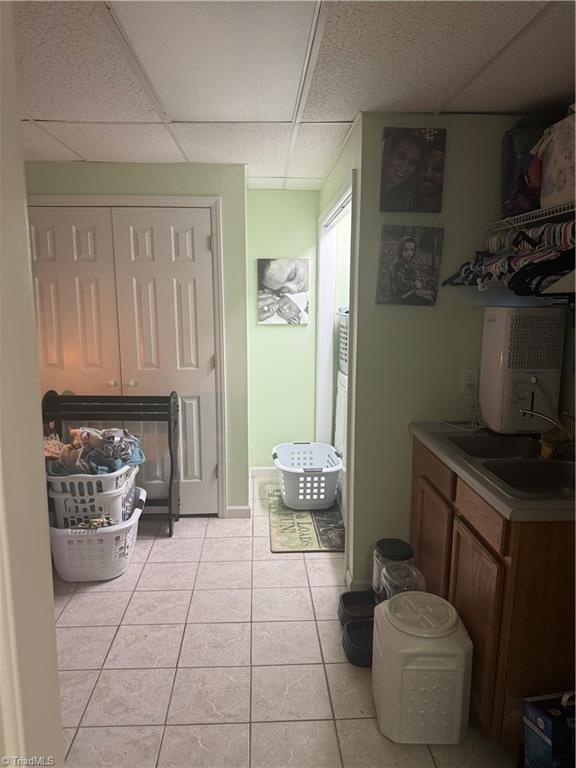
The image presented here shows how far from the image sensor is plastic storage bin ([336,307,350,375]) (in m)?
3.52

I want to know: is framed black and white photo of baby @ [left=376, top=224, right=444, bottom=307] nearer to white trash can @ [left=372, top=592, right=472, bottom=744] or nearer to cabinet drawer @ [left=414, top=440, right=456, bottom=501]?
cabinet drawer @ [left=414, top=440, right=456, bottom=501]

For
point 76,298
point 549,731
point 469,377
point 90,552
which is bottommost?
point 90,552

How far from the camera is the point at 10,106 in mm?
736

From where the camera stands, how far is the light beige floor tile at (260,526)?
3180mm

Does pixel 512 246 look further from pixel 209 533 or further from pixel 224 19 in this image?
pixel 209 533

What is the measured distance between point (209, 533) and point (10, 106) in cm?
280

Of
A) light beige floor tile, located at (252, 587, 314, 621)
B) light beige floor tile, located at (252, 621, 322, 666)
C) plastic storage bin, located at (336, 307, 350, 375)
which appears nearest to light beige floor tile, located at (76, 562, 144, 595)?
light beige floor tile, located at (252, 587, 314, 621)

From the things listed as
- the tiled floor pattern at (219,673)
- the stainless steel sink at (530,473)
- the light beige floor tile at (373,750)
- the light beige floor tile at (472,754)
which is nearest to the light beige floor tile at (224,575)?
the tiled floor pattern at (219,673)

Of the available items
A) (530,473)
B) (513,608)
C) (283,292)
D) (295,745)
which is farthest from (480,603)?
(283,292)

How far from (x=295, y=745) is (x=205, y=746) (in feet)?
1.00

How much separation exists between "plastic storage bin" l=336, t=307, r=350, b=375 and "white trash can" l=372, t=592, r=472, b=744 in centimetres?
203

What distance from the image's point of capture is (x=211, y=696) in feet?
6.15

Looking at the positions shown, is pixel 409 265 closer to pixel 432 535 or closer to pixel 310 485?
pixel 432 535

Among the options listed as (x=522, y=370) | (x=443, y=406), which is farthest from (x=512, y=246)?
(x=443, y=406)
